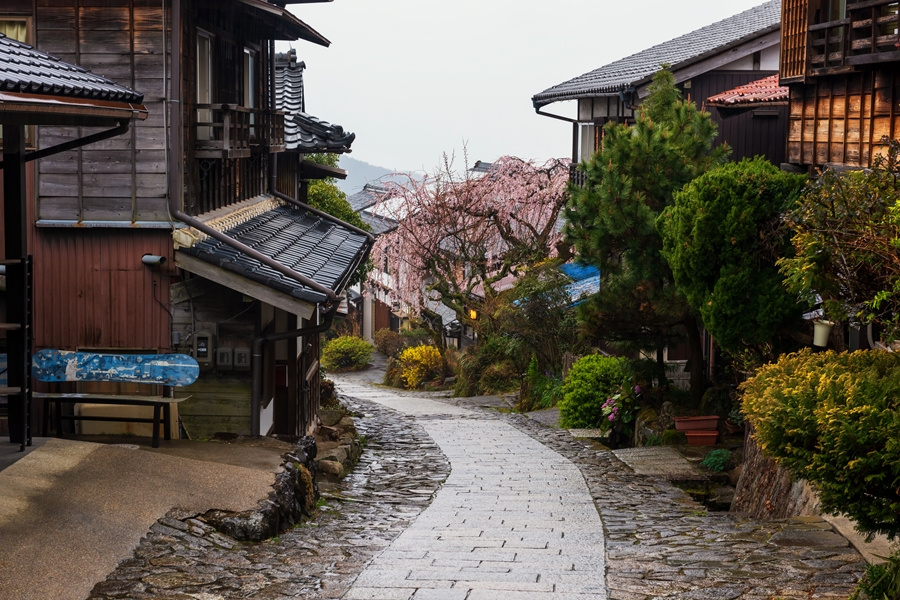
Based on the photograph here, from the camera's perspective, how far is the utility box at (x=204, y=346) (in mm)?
11672

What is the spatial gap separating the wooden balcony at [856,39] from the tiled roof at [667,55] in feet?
25.9

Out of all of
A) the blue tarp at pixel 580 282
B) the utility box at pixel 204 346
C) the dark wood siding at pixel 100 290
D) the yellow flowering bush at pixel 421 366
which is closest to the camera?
the dark wood siding at pixel 100 290

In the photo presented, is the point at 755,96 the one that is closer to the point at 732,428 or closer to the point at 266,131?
the point at 732,428

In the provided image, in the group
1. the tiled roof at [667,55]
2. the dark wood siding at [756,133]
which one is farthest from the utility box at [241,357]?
the tiled roof at [667,55]

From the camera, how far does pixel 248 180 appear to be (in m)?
15.7

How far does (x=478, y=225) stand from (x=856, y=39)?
62.0ft

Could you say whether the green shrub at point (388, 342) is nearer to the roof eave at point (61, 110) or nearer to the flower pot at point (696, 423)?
the flower pot at point (696, 423)

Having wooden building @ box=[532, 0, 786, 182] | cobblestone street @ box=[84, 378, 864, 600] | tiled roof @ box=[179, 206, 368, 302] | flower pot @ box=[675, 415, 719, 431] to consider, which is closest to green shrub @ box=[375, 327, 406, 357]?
wooden building @ box=[532, 0, 786, 182]

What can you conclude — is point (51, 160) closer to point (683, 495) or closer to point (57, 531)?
point (57, 531)

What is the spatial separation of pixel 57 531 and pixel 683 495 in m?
7.87

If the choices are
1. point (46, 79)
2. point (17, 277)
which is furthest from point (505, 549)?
point (46, 79)

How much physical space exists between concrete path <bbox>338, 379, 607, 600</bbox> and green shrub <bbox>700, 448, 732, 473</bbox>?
1878mm

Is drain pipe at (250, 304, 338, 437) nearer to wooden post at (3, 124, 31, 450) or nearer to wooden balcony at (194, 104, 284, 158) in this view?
wooden balcony at (194, 104, 284, 158)

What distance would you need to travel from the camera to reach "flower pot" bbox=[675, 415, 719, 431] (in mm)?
15352
